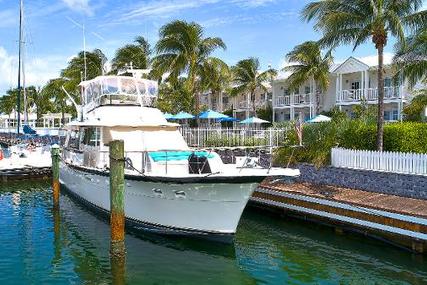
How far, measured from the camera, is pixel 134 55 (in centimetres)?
3988

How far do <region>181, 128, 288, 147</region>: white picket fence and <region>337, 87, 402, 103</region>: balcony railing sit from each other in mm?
10496

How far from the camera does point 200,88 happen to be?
32.9 m

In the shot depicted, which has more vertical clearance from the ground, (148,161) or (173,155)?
(173,155)

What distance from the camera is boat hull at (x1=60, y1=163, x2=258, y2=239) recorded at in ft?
38.6

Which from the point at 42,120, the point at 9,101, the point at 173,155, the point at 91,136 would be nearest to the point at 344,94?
the point at 91,136

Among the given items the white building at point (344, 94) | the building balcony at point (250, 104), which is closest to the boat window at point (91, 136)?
the white building at point (344, 94)

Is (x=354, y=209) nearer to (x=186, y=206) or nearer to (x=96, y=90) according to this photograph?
(x=186, y=206)

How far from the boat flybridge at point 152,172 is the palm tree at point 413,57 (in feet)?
27.0

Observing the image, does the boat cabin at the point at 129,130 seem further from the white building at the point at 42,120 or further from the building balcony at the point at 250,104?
the white building at the point at 42,120

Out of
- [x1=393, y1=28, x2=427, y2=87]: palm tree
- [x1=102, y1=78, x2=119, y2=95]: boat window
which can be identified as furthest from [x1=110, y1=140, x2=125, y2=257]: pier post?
[x1=393, y1=28, x2=427, y2=87]: palm tree

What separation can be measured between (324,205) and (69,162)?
33.0 ft

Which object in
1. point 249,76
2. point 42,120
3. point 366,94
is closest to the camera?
point 366,94

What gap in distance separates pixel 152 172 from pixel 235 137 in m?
12.0

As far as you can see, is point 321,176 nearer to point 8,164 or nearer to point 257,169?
point 257,169
